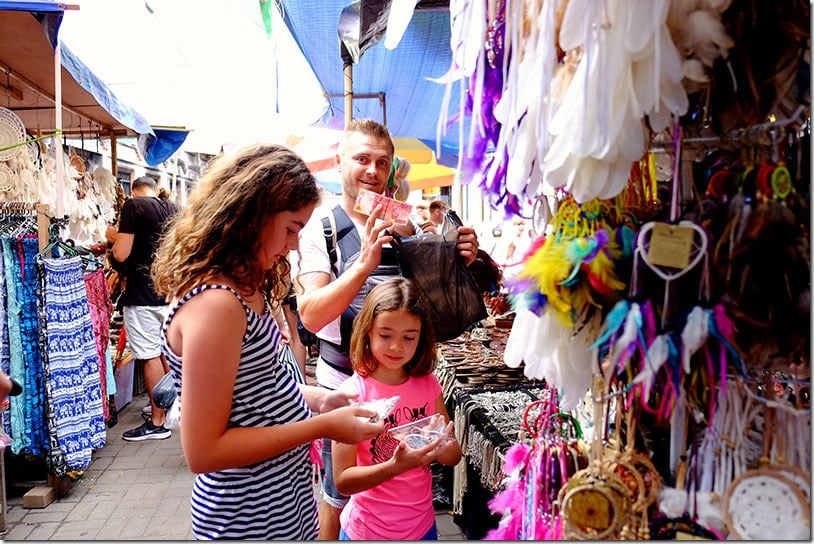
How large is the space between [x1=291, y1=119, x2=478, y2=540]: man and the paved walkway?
129cm

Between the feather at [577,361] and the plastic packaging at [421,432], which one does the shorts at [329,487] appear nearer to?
the plastic packaging at [421,432]

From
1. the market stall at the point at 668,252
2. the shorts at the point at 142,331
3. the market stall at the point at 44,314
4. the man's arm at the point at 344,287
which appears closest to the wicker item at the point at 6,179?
the market stall at the point at 44,314

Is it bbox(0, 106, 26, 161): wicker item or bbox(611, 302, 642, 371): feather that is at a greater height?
bbox(0, 106, 26, 161): wicker item

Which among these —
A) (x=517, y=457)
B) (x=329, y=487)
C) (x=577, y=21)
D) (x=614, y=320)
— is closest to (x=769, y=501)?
(x=614, y=320)

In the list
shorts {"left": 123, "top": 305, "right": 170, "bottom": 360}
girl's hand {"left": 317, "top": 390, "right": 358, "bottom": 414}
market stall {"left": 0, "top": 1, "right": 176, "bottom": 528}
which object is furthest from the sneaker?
girl's hand {"left": 317, "top": 390, "right": 358, "bottom": 414}

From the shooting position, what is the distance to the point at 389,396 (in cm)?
191

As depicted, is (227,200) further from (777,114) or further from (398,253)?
(777,114)

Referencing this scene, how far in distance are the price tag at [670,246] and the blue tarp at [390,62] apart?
1941 millimetres

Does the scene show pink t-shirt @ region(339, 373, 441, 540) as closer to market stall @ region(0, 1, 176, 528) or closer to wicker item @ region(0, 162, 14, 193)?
market stall @ region(0, 1, 176, 528)

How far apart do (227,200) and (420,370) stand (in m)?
0.96

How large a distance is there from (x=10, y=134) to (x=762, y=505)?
4.81 meters

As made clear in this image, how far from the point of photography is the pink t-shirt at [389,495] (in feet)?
6.07

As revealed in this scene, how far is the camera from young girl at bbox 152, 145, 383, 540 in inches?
47.2

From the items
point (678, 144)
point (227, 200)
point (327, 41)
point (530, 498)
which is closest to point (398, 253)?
point (227, 200)
